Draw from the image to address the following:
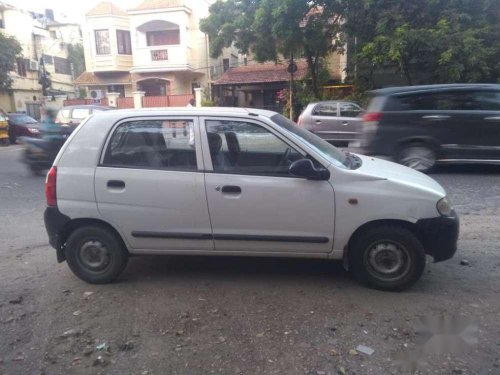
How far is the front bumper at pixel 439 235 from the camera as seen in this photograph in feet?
12.3

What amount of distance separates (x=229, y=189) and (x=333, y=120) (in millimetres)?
10921

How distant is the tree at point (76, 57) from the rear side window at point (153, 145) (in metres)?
41.6

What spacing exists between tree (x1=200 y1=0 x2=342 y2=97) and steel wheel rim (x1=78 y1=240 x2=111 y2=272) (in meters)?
15.5

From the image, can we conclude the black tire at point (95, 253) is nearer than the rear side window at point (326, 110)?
Yes

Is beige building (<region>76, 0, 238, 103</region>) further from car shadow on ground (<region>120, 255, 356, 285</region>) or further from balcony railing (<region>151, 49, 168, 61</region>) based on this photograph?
car shadow on ground (<region>120, 255, 356, 285</region>)

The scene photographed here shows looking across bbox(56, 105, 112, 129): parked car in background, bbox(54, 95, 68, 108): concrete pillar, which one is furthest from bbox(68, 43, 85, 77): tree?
bbox(56, 105, 112, 129): parked car in background

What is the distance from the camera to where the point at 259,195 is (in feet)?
12.6

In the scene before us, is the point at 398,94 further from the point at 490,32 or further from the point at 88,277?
the point at 490,32

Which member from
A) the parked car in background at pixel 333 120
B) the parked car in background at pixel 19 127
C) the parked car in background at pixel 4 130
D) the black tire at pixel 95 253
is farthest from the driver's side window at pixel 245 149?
the parked car in background at pixel 19 127

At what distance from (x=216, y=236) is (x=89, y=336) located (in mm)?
1308

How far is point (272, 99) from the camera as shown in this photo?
2908 cm

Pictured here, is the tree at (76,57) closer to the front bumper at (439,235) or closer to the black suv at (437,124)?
the black suv at (437,124)

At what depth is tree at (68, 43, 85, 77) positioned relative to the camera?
41125 millimetres

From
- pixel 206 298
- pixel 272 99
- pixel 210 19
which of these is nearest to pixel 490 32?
pixel 210 19
